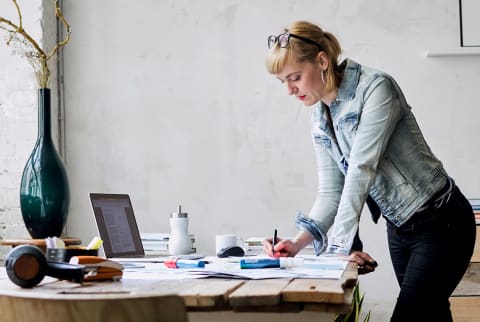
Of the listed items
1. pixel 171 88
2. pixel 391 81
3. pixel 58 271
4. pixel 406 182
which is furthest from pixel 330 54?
pixel 171 88

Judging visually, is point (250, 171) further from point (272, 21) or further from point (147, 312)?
point (147, 312)

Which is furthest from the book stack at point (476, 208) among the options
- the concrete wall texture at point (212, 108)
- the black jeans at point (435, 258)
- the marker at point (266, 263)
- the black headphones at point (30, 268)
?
the black headphones at point (30, 268)

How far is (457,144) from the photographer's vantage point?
398cm

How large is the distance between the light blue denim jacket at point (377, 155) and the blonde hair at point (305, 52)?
1.8 inches

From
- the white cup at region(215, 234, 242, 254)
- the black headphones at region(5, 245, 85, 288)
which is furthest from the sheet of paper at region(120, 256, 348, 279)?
the white cup at region(215, 234, 242, 254)

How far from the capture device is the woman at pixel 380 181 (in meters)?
2.14

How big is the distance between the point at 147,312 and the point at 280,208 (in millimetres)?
3095

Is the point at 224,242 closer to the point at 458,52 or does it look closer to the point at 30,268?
the point at 30,268

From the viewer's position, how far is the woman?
7.01 feet

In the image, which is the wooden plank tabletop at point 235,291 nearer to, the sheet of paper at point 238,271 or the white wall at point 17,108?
the sheet of paper at point 238,271

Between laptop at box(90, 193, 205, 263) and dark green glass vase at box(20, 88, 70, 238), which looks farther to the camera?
dark green glass vase at box(20, 88, 70, 238)

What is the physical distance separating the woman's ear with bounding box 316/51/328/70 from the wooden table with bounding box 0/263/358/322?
0.96 m

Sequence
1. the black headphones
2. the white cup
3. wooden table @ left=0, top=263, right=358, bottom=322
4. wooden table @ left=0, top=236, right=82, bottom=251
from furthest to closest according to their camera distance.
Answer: the white cup
wooden table @ left=0, top=236, right=82, bottom=251
the black headphones
wooden table @ left=0, top=263, right=358, bottom=322

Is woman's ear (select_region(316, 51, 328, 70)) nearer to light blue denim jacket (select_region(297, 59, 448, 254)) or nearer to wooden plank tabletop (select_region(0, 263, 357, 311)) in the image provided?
light blue denim jacket (select_region(297, 59, 448, 254))
